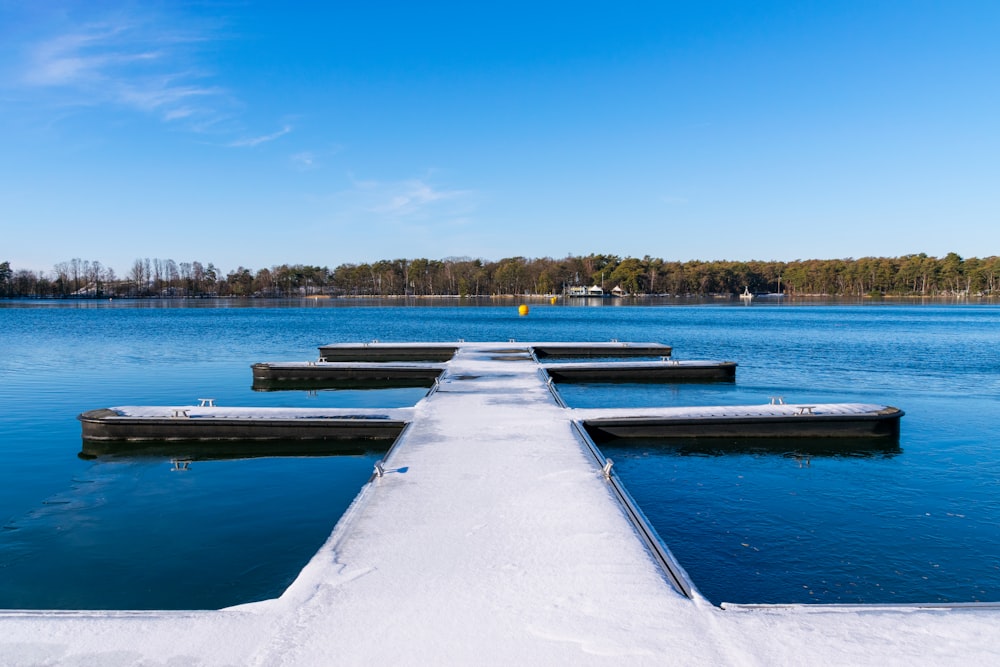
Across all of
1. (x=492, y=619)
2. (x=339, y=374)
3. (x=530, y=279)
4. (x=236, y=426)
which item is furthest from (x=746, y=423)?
(x=530, y=279)

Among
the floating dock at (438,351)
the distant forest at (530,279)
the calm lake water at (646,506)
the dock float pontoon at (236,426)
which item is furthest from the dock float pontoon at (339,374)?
the distant forest at (530,279)

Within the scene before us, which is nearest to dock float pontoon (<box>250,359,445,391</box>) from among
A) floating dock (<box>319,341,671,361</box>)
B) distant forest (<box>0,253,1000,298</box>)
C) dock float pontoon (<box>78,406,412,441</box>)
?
floating dock (<box>319,341,671,361</box>)

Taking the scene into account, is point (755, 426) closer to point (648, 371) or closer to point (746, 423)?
point (746, 423)

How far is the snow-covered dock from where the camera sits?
3113 millimetres

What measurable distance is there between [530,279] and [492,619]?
12873 centimetres

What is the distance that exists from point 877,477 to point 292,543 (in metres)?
7.23

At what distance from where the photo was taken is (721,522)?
642 cm

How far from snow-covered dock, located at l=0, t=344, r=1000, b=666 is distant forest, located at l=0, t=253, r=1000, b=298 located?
123 metres

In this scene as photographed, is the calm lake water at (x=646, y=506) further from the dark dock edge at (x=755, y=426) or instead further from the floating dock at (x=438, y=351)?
the floating dock at (x=438, y=351)

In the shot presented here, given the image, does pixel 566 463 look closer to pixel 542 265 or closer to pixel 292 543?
pixel 292 543

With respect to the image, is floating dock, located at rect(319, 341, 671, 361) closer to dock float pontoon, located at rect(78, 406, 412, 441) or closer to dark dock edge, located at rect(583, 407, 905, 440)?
dock float pontoon, located at rect(78, 406, 412, 441)

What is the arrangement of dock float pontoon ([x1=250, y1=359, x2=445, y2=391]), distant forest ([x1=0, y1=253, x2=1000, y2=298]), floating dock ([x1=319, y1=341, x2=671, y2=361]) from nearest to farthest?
dock float pontoon ([x1=250, y1=359, x2=445, y2=391]) → floating dock ([x1=319, y1=341, x2=671, y2=361]) → distant forest ([x1=0, y1=253, x2=1000, y2=298])

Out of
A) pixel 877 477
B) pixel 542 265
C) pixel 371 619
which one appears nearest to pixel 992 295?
pixel 542 265

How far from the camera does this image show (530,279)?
13138cm
